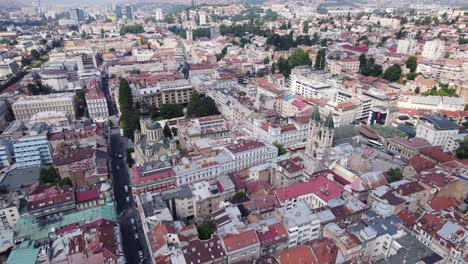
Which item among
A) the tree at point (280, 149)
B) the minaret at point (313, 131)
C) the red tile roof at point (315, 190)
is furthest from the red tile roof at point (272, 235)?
the minaret at point (313, 131)

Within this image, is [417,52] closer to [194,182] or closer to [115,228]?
[194,182]

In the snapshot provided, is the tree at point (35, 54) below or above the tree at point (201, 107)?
above

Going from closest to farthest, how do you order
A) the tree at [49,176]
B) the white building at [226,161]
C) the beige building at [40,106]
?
the white building at [226,161], the tree at [49,176], the beige building at [40,106]

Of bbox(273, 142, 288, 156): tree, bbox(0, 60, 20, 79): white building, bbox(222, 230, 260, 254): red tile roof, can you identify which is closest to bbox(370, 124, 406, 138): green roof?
bbox(273, 142, 288, 156): tree

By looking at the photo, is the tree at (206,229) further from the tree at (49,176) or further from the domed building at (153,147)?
the tree at (49,176)

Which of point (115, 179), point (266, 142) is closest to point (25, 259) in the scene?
point (115, 179)

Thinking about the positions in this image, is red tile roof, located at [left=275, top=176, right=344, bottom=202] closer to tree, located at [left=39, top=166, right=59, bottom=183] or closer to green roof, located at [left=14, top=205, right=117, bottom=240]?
green roof, located at [left=14, top=205, right=117, bottom=240]

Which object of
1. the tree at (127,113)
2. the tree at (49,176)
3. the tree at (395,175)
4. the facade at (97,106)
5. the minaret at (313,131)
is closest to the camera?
the tree at (395,175)
